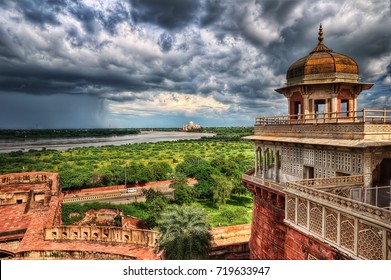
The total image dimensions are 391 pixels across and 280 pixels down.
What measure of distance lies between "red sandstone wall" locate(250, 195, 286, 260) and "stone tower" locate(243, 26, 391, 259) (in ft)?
0.13

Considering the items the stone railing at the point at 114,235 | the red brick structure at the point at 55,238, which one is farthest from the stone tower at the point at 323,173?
the red brick structure at the point at 55,238

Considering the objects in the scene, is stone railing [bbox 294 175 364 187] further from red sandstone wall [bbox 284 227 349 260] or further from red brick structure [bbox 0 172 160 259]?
red brick structure [bbox 0 172 160 259]

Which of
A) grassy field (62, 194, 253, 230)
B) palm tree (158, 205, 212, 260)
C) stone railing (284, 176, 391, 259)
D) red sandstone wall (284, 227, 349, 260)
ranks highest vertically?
stone railing (284, 176, 391, 259)

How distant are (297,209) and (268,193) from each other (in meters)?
3.84

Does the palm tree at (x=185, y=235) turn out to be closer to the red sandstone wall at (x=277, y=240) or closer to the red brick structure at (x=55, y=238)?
the red brick structure at (x=55, y=238)

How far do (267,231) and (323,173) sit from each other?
391cm

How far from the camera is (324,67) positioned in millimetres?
12406

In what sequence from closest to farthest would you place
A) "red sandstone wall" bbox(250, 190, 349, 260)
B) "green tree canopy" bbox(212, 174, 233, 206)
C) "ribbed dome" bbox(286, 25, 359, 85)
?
"red sandstone wall" bbox(250, 190, 349, 260), "ribbed dome" bbox(286, 25, 359, 85), "green tree canopy" bbox(212, 174, 233, 206)

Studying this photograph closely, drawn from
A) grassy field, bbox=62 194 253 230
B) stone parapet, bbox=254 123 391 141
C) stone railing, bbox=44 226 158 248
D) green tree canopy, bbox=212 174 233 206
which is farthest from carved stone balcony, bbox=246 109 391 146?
green tree canopy, bbox=212 174 233 206

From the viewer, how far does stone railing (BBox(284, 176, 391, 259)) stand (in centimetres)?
596

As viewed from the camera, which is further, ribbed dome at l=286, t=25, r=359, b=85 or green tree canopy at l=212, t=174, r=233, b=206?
green tree canopy at l=212, t=174, r=233, b=206

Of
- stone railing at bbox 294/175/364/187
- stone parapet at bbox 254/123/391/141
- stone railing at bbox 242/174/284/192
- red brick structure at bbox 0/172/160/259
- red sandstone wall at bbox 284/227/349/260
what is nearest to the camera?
red sandstone wall at bbox 284/227/349/260

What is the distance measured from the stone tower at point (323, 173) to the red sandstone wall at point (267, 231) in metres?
0.04
